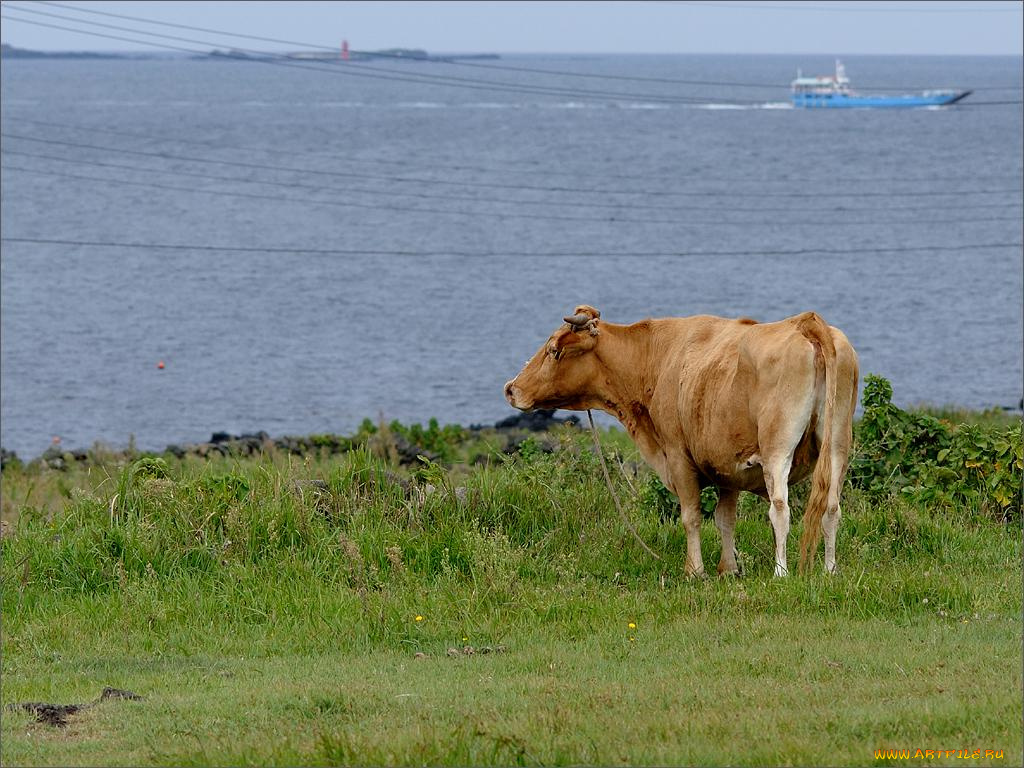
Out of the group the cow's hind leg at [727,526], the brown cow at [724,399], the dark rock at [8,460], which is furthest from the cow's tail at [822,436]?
the dark rock at [8,460]

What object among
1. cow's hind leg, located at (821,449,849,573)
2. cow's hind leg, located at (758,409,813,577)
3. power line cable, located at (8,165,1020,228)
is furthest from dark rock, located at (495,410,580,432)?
power line cable, located at (8,165,1020,228)

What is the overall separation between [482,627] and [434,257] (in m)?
70.5

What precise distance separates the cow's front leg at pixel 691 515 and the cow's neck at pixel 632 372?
0.53 meters

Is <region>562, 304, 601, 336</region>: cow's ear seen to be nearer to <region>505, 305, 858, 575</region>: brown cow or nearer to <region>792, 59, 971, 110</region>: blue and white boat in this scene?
<region>505, 305, 858, 575</region>: brown cow

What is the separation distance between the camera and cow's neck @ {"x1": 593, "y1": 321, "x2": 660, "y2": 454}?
11672 mm

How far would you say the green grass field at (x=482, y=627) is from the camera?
23.5ft

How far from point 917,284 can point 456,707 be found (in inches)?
2562

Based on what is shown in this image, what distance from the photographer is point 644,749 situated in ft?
22.7

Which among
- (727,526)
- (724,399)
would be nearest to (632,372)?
(724,399)

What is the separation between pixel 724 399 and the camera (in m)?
10.6

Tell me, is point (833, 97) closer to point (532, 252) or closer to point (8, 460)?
point (532, 252)

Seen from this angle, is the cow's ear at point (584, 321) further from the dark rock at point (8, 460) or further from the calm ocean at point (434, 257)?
the dark rock at point (8, 460)

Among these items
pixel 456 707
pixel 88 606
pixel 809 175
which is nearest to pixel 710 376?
pixel 456 707

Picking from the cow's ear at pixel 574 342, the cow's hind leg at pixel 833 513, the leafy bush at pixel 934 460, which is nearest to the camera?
the cow's hind leg at pixel 833 513
